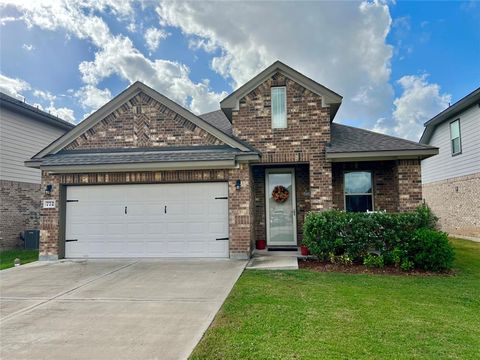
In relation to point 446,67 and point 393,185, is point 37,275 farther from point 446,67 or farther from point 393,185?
point 446,67

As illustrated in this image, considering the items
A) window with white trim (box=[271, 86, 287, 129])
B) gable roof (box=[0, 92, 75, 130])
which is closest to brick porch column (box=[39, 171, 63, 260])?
gable roof (box=[0, 92, 75, 130])

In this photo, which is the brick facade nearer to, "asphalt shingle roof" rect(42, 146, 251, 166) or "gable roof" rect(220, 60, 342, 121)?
"gable roof" rect(220, 60, 342, 121)

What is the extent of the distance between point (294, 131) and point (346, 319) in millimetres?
6297

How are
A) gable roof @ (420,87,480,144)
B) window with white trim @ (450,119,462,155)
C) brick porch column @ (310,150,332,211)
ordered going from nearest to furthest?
brick porch column @ (310,150,332,211) < gable roof @ (420,87,480,144) < window with white trim @ (450,119,462,155)

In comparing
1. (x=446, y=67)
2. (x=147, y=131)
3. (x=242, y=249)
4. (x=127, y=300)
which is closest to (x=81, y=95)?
(x=147, y=131)

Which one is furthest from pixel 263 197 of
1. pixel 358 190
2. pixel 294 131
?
pixel 358 190

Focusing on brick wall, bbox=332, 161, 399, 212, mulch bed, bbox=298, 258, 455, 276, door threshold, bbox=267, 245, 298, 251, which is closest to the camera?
mulch bed, bbox=298, 258, 455, 276

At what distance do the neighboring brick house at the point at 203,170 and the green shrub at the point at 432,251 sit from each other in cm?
189

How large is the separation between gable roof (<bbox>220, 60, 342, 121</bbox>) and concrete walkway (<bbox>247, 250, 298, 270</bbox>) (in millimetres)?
4651

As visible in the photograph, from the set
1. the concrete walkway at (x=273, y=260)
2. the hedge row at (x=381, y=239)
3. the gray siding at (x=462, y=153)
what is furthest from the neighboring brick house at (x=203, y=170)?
the gray siding at (x=462, y=153)

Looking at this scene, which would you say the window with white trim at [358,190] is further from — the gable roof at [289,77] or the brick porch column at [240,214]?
the brick porch column at [240,214]

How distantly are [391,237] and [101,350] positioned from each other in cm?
664

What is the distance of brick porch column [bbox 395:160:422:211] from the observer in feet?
29.2

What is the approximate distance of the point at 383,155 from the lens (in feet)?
28.7
